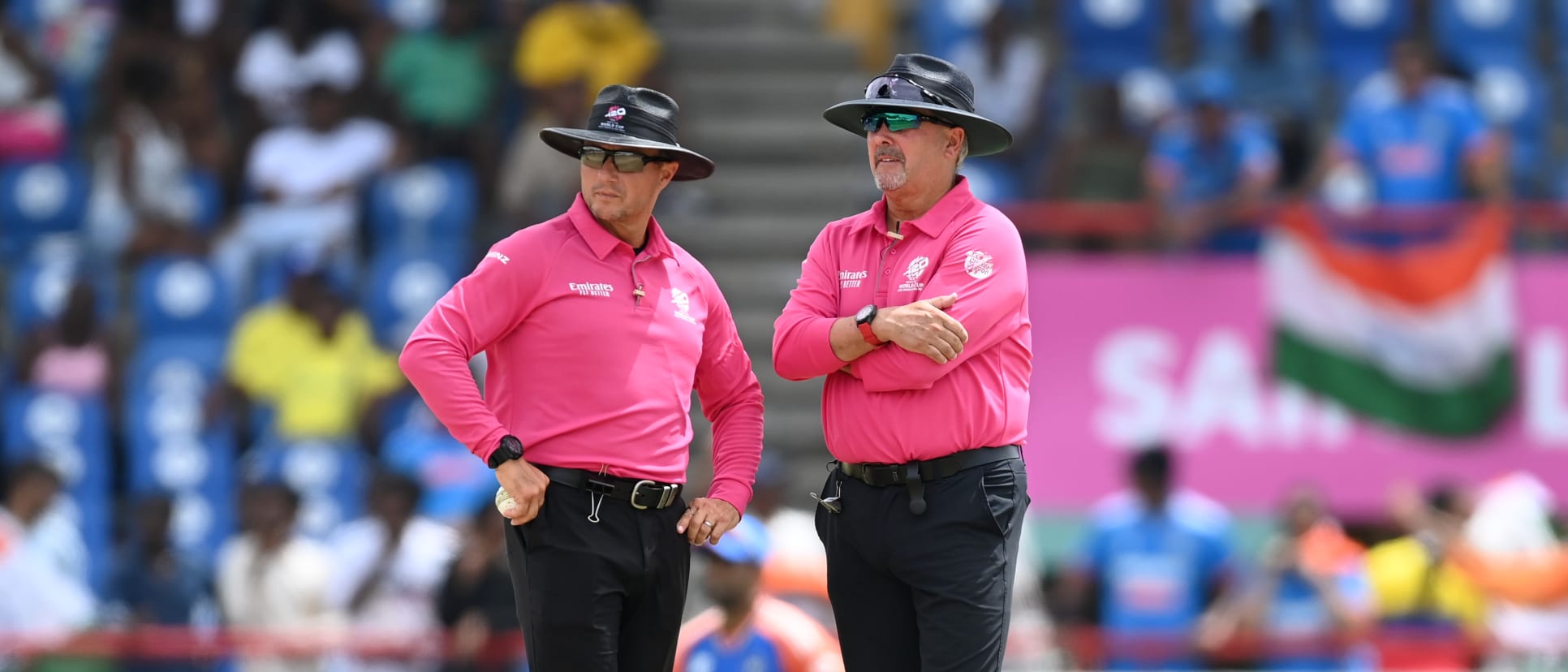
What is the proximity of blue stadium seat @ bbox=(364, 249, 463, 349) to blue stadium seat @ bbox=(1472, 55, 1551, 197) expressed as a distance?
20.0 feet

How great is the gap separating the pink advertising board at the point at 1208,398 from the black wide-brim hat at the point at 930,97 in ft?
19.5

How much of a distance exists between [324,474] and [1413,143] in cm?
618

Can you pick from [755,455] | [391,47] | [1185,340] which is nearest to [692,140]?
[391,47]

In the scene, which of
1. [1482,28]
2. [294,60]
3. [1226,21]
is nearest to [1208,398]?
[1226,21]

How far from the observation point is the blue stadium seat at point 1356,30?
46.2 feet

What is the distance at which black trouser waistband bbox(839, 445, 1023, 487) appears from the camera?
18.8 ft

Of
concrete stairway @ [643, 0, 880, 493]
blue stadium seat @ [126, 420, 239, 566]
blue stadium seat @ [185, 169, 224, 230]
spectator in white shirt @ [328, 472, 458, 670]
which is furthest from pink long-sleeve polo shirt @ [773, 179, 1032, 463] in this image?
blue stadium seat @ [185, 169, 224, 230]

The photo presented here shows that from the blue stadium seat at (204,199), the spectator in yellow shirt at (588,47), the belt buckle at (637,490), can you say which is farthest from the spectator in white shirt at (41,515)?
the belt buckle at (637,490)

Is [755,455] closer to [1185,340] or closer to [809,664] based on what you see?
[809,664]

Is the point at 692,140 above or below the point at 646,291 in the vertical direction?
above

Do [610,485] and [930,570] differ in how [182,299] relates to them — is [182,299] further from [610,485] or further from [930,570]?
[930,570]

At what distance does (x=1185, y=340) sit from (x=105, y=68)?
686 centimetres

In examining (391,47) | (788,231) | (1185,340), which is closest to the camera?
(1185,340)

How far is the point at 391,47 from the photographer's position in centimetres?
1395
